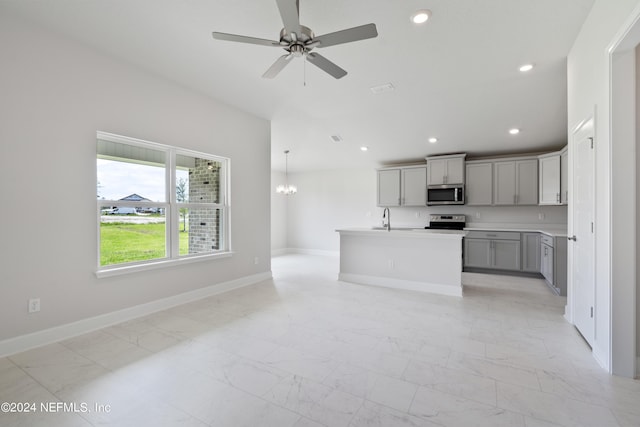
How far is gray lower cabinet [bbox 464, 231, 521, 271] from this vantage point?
554 centimetres

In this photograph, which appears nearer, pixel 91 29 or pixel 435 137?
pixel 91 29

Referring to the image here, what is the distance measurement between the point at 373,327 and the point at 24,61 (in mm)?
3953

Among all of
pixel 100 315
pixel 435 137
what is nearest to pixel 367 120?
pixel 435 137

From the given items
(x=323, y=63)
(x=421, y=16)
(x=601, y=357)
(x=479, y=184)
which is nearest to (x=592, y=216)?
(x=601, y=357)

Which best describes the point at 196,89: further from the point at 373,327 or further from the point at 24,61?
the point at 373,327

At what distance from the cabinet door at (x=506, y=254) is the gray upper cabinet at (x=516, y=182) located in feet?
2.98

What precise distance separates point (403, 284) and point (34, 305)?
4244 mm

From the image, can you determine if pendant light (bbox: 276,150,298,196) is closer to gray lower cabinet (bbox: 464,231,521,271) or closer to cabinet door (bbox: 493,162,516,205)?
gray lower cabinet (bbox: 464,231,521,271)

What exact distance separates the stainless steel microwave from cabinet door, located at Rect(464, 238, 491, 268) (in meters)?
0.89

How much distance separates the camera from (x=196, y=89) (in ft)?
12.5

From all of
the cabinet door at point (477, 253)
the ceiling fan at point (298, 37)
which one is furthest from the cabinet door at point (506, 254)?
the ceiling fan at point (298, 37)

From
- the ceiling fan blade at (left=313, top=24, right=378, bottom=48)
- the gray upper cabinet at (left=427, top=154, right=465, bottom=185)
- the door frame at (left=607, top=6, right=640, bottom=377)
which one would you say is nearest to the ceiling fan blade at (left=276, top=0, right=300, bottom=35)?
the ceiling fan blade at (left=313, top=24, right=378, bottom=48)

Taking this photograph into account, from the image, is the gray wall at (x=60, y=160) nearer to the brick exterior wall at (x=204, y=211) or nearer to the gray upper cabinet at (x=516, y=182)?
the brick exterior wall at (x=204, y=211)

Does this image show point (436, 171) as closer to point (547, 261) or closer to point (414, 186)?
point (414, 186)
